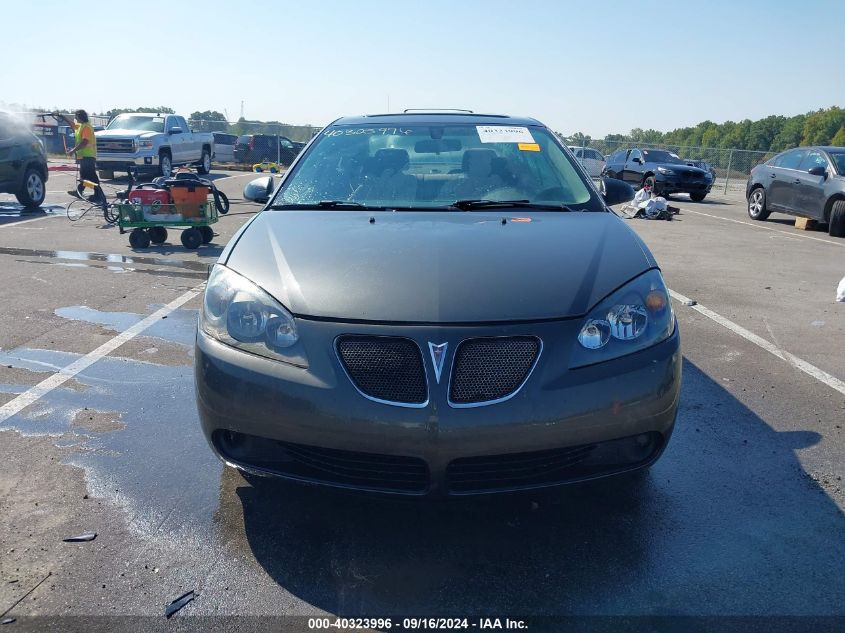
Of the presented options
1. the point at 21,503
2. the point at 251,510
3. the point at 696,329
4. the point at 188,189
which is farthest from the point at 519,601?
the point at 188,189

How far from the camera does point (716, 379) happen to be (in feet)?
16.3

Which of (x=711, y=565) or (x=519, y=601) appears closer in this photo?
(x=519, y=601)

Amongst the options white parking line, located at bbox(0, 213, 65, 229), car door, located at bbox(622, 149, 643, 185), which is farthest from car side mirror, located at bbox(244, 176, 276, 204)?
car door, located at bbox(622, 149, 643, 185)

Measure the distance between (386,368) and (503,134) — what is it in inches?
92.6

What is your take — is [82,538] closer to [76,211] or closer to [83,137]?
[76,211]

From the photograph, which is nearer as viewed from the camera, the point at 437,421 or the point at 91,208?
the point at 437,421

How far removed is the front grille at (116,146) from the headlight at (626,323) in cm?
2127

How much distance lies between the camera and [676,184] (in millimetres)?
21203

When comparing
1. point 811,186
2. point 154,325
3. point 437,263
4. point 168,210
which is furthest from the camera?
point 811,186

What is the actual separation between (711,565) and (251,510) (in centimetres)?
184

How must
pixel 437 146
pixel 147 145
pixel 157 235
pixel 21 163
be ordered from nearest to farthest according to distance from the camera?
pixel 437 146, pixel 157 235, pixel 21 163, pixel 147 145

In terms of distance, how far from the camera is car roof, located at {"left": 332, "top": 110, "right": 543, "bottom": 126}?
4668 mm

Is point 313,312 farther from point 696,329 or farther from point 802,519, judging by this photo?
→ point 696,329

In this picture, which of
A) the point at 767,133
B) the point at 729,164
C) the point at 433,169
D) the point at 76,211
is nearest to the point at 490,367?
the point at 433,169
